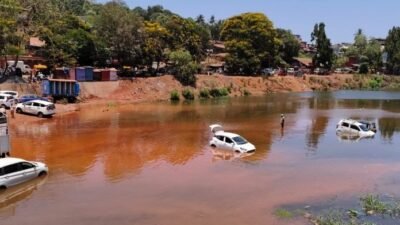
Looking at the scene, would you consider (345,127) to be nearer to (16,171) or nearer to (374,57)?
(16,171)

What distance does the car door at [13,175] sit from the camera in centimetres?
2620

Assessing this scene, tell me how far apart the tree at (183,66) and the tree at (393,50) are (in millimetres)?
68547

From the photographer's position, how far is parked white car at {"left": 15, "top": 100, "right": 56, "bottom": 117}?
172 feet

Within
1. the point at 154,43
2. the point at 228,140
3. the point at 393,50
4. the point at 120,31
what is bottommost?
the point at 228,140

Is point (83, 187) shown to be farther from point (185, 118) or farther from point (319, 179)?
point (185, 118)

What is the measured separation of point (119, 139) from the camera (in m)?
42.5

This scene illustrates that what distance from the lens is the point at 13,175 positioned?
26.6m

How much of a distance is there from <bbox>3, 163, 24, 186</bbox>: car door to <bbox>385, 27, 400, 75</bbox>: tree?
12023 cm

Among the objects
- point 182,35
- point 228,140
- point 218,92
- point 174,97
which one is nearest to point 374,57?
point 218,92

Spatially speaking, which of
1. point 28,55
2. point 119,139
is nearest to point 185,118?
point 119,139

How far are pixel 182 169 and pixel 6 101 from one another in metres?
31.8

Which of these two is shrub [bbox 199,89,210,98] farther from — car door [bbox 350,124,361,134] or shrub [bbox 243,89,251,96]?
car door [bbox 350,124,361,134]

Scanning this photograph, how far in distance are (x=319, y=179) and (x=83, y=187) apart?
1384cm

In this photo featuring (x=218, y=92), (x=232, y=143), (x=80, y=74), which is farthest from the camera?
(x=218, y=92)
